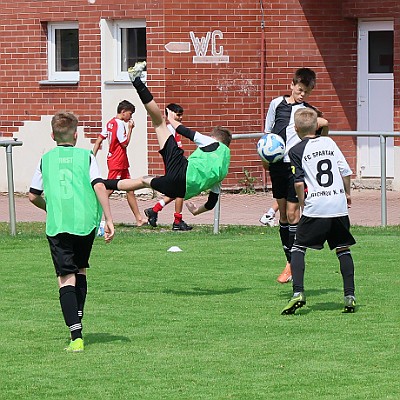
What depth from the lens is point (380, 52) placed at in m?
A: 21.7

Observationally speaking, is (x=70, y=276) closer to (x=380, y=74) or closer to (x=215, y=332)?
(x=215, y=332)

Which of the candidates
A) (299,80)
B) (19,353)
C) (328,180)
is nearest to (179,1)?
(299,80)

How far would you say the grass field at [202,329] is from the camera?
7512 mm

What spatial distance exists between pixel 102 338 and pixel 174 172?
6.96ft

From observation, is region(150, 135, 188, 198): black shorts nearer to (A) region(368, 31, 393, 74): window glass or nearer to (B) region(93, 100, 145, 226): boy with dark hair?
(B) region(93, 100, 145, 226): boy with dark hair

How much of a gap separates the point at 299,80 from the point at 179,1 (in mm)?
10115

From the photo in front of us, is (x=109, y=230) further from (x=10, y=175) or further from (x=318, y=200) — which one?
(x=10, y=175)

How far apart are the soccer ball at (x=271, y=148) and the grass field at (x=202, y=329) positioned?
1.23 meters

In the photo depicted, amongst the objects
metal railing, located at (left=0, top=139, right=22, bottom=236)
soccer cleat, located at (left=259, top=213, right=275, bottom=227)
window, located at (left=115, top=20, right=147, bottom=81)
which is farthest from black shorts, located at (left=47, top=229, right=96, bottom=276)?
window, located at (left=115, top=20, right=147, bottom=81)

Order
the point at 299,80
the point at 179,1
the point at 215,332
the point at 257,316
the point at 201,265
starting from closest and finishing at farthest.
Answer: the point at 215,332 → the point at 257,316 → the point at 299,80 → the point at 201,265 → the point at 179,1

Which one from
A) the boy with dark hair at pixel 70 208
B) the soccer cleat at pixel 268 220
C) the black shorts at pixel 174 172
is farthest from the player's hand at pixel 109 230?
the soccer cleat at pixel 268 220

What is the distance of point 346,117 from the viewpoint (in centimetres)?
2197

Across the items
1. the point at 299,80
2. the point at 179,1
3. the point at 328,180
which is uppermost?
the point at 179,1

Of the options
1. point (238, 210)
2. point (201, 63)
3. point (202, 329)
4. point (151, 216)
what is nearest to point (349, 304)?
point (202, 329)
